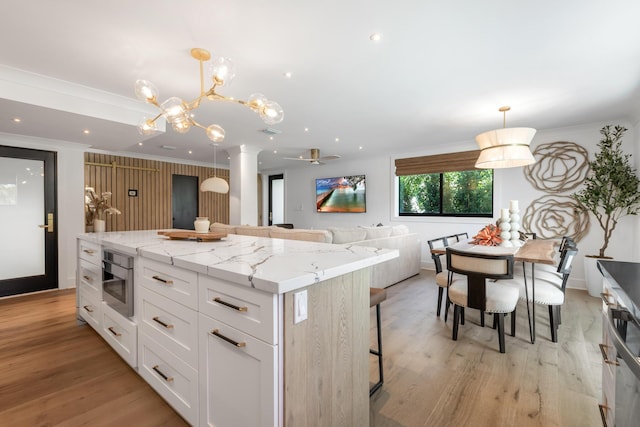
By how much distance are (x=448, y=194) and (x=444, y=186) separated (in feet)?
0.59

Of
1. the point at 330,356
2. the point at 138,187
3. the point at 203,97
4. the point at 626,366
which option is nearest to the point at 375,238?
the point at 203,97

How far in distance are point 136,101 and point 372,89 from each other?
2.64 metres

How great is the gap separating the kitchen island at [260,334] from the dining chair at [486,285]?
1.11 metres

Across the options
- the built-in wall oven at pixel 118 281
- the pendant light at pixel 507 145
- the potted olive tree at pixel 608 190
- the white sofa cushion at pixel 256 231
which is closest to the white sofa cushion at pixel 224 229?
the white sofa cushion at pixel 256 231

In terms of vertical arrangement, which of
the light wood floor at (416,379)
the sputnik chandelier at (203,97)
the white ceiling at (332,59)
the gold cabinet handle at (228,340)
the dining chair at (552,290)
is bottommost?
the light wood floor at (416,379)

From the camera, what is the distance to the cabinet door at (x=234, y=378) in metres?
1.06

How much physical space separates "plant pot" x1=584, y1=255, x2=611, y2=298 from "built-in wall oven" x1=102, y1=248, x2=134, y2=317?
5.25 meters

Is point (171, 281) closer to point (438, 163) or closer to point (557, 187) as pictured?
point (438, 163)

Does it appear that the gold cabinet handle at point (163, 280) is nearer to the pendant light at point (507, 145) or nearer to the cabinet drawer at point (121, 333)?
the cabinet drawer at point (121, 333)

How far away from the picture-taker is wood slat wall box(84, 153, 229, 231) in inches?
224

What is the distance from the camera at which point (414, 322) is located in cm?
297

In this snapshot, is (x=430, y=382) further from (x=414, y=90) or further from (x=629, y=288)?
(x=414, y=90)

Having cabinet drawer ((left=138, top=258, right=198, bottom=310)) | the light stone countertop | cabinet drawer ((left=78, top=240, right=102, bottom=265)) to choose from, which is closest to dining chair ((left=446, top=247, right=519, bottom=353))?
the light stone countertop

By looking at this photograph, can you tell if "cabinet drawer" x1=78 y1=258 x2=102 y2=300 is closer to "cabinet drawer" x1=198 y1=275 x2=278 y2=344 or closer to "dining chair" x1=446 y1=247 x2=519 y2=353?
"cabinet drawer" x1=198 y1=275 x2=278 y2=344
